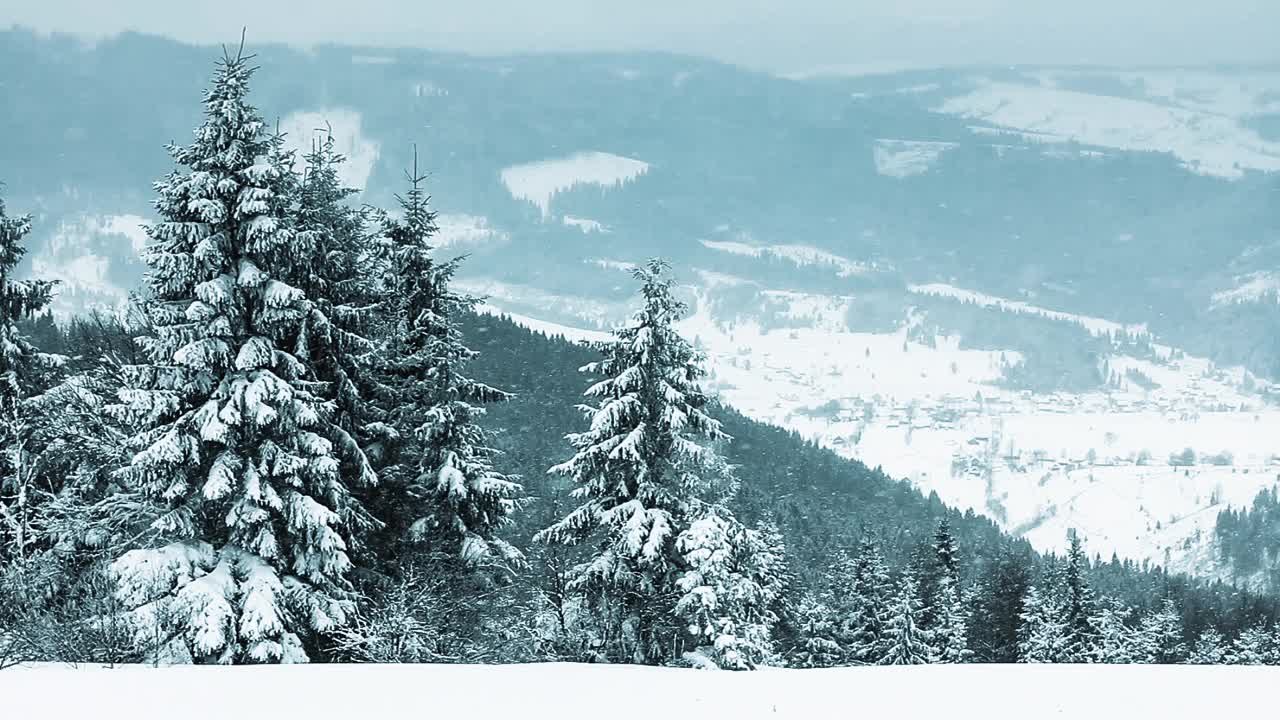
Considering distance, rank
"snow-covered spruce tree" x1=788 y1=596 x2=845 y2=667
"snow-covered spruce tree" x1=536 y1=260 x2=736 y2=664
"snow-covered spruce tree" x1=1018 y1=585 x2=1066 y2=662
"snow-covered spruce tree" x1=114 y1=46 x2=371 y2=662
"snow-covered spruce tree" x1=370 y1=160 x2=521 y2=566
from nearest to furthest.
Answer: "snow-covered spruce tree" x1=114 y1=46 x2=371 y2=662 < "snow-covered spruce tree" x1=370 y1=160 x2=521 y2=566 < "snow-covered spruce tree" x1=536 y1=260 x2=736 y2=664 < "snow-covered spruce tree" x1=1018 y1=585 x2=1066 y2=662 < "snow-covered spruce tree" x1=788 y1=596 x2=845 y2=667

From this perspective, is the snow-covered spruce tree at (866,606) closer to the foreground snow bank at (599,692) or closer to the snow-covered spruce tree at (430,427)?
the snow-covered spruce tree at (430,427)

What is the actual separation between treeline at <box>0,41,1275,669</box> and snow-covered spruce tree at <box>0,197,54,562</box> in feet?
0.26

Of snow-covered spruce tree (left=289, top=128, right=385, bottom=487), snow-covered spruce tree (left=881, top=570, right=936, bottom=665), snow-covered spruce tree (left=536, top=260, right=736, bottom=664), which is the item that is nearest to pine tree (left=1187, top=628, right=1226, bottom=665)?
snow-covered spruce tree (left=881, top=570, right=936, bottom=665)

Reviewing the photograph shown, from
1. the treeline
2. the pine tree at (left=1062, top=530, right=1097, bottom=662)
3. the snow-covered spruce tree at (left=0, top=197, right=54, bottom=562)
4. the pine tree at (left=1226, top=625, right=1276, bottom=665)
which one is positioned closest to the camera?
the treeline

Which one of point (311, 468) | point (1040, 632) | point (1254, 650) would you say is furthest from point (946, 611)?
point (311, 468)

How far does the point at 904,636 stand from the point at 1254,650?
26.4 meters

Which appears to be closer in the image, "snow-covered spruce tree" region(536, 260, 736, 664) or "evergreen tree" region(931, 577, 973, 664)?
"snow-covered spruce tree" region(536, 260, 736, 664)

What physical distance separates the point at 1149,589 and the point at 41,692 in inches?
6268

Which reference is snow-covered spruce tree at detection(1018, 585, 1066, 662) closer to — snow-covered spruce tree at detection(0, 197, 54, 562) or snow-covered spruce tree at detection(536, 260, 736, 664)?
snow-covered spruce tree at detection(536, 260, 736, 664)

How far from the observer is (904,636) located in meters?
46.0

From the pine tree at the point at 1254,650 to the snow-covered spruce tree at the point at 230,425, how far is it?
5280 centimetres

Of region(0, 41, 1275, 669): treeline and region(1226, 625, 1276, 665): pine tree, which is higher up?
region(0, 41, 1275, 669): treeline

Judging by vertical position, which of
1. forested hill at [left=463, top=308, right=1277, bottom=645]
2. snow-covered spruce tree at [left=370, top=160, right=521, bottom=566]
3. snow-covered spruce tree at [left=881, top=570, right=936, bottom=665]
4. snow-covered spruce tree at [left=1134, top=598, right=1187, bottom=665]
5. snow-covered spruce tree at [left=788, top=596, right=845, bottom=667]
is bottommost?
forested hill at [left=463, top=308, right=1277, bottom=645]

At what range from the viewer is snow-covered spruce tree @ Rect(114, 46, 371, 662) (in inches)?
723
